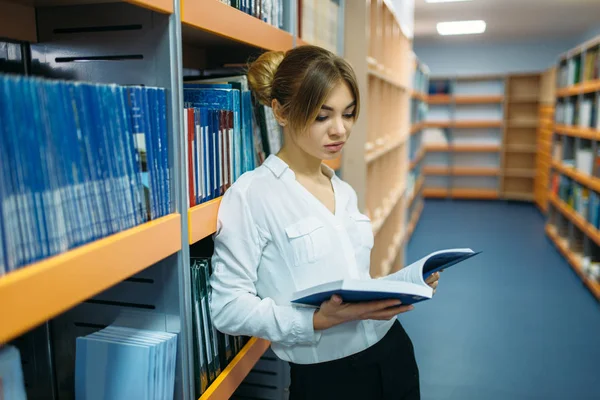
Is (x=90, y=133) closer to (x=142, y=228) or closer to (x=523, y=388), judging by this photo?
(x=142, y=228)

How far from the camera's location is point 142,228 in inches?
33.0

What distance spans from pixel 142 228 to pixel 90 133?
0.19 meters

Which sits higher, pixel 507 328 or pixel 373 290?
pixel 373 290

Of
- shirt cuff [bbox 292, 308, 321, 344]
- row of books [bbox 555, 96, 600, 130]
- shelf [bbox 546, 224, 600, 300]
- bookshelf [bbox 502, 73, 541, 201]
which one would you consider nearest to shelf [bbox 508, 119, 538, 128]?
bookshelf [bbox 502, 73, 541, 201]

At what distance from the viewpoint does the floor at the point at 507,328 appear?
263cm

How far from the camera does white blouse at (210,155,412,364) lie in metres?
1.10

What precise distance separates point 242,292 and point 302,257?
17 cm

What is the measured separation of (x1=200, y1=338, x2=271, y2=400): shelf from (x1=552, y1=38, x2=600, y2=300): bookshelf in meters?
3.35

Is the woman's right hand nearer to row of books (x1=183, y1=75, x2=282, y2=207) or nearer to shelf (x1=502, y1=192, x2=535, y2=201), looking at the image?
row of books (x1=183, y1=75, x2=282, y2=207)

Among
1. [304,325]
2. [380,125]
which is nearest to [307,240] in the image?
[304,325]

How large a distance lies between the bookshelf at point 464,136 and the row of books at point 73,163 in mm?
8447

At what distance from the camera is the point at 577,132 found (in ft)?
15.4

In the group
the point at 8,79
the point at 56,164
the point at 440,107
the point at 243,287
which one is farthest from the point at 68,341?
the point at 440,107

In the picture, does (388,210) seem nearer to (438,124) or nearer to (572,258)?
(572,258)
